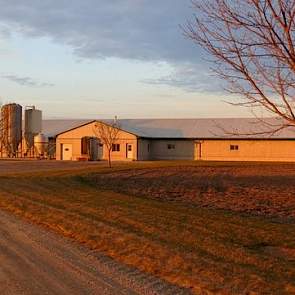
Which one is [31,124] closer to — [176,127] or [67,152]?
[67,152]

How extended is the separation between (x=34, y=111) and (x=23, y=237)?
66.0m

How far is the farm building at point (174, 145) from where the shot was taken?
6656 cm

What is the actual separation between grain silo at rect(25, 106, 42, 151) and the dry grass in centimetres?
5690

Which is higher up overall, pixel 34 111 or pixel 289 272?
pixel 34 111

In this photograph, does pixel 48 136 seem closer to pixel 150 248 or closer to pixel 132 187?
pixel 132 187

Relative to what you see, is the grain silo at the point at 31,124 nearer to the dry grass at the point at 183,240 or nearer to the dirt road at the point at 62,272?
the dry grass at the point at 183,240

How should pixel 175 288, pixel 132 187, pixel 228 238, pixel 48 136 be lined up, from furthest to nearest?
pixel 48 136 < pixel 132 187 < pixel 228 238 < pixel 175 288

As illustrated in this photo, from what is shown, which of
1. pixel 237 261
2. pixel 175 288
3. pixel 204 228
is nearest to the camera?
pixel 175 288

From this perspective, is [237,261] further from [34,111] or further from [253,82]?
[34,111]

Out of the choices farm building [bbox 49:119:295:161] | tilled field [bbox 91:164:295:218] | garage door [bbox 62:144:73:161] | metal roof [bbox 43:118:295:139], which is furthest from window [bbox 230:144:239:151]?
tilled field [bbox 91:164:295:218]

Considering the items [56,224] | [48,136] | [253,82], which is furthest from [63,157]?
[253,82]

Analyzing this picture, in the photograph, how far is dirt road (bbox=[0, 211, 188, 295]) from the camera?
7.07 metres

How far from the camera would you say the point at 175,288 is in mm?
7164

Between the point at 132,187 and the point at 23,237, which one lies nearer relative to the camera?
the point at 23,237
